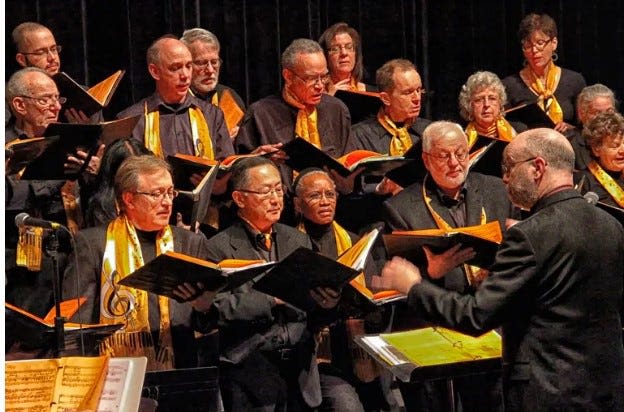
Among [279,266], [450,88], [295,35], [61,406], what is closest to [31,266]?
[279,266]

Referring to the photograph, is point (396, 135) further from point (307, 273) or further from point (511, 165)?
point (511, 165)

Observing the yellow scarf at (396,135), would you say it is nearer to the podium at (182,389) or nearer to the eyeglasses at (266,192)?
the eyeglasses at (266,192)

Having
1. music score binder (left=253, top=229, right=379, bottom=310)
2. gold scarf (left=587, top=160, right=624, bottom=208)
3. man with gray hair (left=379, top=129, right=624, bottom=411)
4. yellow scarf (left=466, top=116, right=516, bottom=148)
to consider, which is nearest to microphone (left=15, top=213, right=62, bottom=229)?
music score binder (left=253, top=229, right=379, bottom=310)

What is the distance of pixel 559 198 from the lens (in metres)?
4.15

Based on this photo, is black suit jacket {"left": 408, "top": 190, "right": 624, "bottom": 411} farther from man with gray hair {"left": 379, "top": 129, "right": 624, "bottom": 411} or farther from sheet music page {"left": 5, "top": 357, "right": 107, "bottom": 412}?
sheet music page {"left": 5, "top": 357, "right": 107, "bottom": 412}

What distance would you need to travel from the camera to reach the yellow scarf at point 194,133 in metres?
6.27

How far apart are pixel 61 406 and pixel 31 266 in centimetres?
183

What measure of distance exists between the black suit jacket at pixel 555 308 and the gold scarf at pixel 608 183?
95.8 inches

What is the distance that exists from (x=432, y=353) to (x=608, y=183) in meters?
2.44

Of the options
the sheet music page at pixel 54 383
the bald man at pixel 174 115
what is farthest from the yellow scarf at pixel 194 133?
the sheet music page at pixel 54 383

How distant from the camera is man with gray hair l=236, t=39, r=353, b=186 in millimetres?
6602

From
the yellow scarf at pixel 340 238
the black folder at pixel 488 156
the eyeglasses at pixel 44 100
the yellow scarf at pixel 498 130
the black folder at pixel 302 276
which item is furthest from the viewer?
the yellow scarf at pixel 498 130

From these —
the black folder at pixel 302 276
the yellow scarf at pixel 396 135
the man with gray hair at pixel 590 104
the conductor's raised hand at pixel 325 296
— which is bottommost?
the conductor's raised hand at pixel 325 296

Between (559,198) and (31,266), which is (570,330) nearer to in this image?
(559,198)
